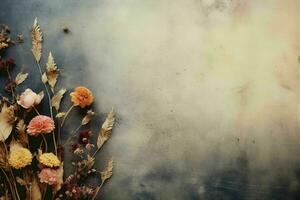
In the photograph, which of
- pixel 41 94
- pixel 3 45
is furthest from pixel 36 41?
pixel 41 94

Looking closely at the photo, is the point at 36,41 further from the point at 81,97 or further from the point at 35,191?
the point at 35,191

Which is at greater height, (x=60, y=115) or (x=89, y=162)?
(x=60, y=115)

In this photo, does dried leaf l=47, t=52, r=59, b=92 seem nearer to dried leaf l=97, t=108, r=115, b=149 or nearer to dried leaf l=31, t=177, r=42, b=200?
dried leaf l=97, t=108, r=115, b=149

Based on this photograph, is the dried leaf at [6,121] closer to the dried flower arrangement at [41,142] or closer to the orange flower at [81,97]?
the dried flower arrangement at [41,142]

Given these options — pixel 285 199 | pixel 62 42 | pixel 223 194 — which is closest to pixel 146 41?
pixel 62 42

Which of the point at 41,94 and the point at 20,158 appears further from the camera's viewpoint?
the point at 41,94

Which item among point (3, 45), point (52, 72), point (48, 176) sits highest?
point (3, 45)

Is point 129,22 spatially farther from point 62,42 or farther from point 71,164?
point 71,164
